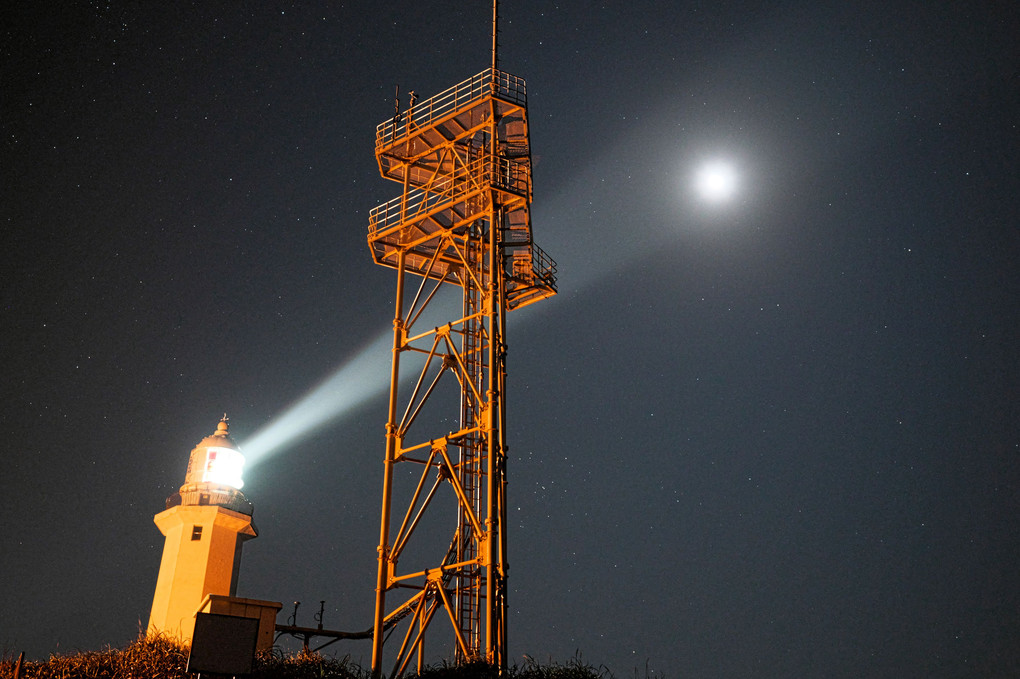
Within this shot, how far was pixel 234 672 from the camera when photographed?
43.6ft

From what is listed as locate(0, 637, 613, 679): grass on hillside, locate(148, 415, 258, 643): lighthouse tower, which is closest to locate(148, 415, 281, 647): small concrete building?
locate(148, 415, 258, 643): lighthouse tower

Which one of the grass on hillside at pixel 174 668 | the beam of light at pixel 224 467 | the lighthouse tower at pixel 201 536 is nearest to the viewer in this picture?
the grass on hillside at pixel 174 668

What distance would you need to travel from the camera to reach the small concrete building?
2775 centimetres

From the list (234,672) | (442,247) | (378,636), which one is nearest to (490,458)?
(378,636)

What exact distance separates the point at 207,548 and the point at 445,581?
9.47 metres

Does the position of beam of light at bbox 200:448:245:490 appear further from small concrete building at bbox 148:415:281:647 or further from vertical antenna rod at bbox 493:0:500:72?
vertical antenna rod at bbox 493:0:500:72

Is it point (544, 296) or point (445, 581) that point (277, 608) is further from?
point (544, 296)

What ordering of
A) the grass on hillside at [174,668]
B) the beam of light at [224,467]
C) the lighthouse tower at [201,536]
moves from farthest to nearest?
the beam of light at [224,467] < the lighthouse tower at [201,536] < the grass on hillside at [174,668]

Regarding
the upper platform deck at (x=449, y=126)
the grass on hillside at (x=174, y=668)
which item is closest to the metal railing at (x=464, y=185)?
the upper platform deck at (x=449, y=126)

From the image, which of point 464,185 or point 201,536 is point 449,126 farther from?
point 201,536

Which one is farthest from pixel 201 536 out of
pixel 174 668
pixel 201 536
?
pixel 174 668

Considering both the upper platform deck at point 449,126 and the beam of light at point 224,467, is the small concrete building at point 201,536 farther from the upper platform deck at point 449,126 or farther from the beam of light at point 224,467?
the upper platform deck at point 449,126

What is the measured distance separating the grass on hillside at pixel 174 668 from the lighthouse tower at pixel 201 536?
9.08 m

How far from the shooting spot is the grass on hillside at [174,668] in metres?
16.6
